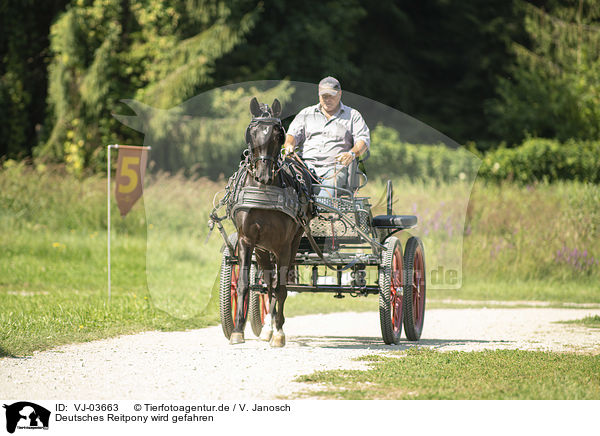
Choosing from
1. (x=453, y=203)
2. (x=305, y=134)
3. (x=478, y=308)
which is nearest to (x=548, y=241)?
(x=453, y=203)

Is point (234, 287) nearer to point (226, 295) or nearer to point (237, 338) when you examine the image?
point (226, 295)

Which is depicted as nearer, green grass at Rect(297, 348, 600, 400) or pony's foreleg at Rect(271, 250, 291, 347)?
green grass at Rect(297, 348, 600, 400)

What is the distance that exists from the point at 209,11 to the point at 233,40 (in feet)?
4.51

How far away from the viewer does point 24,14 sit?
30156 millimetres

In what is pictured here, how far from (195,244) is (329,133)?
10078 millimetres

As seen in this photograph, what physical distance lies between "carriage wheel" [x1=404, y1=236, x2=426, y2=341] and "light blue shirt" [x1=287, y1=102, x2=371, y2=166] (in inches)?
53.1

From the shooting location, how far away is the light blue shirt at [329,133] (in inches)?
389

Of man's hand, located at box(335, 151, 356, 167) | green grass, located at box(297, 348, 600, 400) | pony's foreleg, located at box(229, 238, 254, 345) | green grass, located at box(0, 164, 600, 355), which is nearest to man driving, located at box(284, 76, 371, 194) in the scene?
man's hand, located at box(335, 151, 356, 167)

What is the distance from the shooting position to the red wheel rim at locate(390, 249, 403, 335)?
995 cm

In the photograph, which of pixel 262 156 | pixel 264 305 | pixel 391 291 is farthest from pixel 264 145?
pixel 264 305

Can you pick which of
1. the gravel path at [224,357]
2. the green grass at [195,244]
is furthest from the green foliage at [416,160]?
the gravel path at [224,357]

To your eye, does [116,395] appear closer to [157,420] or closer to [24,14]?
[157,420]

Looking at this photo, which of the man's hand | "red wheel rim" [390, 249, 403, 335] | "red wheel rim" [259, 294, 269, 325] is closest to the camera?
the man's hand

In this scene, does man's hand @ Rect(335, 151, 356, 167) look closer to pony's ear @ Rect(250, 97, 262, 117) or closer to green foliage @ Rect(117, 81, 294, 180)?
pony's ear @ Rect(250, 97, 262, 117)
